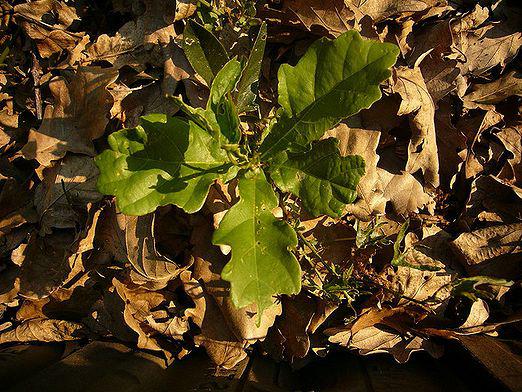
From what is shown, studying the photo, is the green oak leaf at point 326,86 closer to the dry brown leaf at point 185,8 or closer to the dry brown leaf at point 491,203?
the dry brown leaf at point 185,8

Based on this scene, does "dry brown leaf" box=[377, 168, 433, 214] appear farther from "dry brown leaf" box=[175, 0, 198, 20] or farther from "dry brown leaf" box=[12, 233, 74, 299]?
"dry brown leaf" box=[12, 233, 74, 299]

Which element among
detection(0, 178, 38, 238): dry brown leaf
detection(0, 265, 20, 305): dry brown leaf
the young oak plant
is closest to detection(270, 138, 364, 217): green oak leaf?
the young oak plant

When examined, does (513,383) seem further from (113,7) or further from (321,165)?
(113,7)

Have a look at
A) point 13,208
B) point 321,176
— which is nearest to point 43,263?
point 13,208

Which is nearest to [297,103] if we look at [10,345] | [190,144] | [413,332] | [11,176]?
[190,144]

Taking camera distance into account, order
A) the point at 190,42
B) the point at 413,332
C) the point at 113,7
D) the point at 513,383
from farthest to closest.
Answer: the point at 113,7, the point at 413,332, the point at 190,42, the point at 513,383

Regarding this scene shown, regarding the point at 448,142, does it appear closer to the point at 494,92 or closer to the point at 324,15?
the point at 494,92
